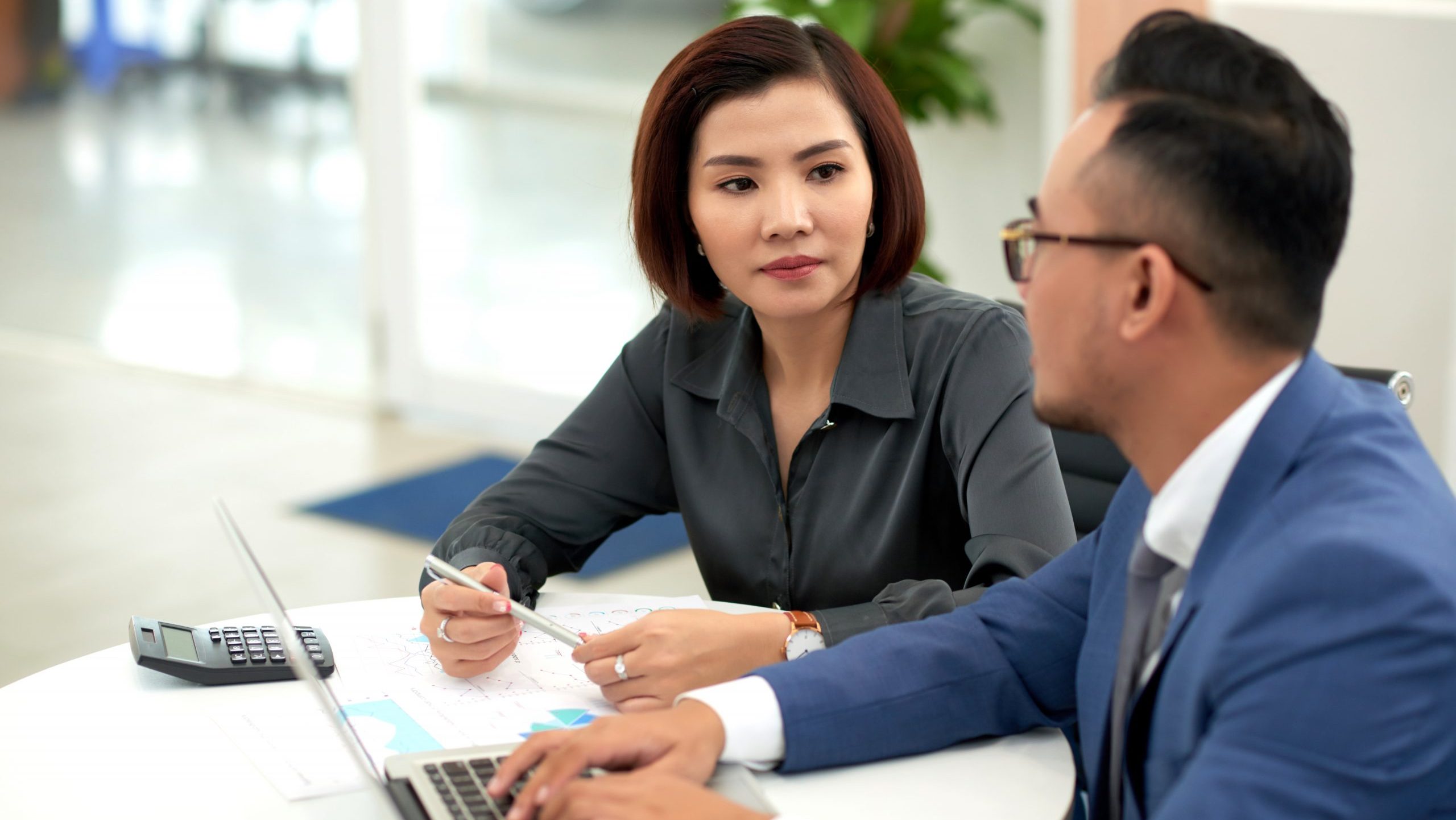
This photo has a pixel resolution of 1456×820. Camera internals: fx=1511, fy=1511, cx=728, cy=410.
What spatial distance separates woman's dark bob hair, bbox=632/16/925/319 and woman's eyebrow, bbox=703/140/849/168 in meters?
0.07

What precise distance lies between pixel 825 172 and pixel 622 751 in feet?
2.94

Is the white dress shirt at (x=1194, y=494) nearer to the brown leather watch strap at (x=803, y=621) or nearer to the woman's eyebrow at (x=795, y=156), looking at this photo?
the brown leather watch strap at (x=803, y=621)

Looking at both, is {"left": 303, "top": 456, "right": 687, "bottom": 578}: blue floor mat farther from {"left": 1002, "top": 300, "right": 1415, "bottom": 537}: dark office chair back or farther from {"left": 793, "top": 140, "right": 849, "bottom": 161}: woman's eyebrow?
{"left": 793, "top": 140, "right": 849, "bottom": 161}: woman's eyebrow

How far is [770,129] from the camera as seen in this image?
1868mm

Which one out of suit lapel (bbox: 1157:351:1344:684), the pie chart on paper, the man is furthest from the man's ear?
the pie chart on paper

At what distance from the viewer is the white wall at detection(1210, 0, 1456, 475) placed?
3314 mm

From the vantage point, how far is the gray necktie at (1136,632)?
48.2 inches

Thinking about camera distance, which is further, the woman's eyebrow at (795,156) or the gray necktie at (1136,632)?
the woman's eyebrow at (795,156)

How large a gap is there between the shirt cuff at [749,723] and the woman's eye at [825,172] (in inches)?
30.5

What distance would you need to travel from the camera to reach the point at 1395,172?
3.38 meters

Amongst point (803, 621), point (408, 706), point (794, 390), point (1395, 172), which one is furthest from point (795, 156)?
point (1395, 172)

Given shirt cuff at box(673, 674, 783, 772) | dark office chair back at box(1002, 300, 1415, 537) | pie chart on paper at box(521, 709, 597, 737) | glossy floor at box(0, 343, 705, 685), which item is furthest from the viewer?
glossy floor at box(0, 343, 705, 685)

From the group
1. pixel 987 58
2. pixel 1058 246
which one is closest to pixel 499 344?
pixel 987 58

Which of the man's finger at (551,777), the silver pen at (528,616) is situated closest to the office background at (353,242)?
the silver pen at (528,616)
